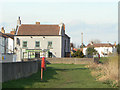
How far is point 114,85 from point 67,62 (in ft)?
110

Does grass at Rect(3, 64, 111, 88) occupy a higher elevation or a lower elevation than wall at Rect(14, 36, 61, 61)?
lower

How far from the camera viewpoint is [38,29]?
57.4m

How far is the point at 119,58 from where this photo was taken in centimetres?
1770

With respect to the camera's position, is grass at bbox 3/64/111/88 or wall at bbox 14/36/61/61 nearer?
grass at bbox 3/64/111/88

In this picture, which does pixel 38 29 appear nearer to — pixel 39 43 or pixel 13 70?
pixel 39 43

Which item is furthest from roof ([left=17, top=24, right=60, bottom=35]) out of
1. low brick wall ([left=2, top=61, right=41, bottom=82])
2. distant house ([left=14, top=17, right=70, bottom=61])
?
low brick wall ([left=2, top=61, right=41, bottom=82])

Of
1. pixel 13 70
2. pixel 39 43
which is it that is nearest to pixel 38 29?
pixel 39 43

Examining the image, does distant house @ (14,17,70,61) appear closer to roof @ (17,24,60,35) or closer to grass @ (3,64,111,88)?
roof @ (17,24,60,35)

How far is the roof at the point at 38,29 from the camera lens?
56.2 meters

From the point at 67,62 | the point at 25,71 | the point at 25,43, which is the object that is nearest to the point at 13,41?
the point at 25,43

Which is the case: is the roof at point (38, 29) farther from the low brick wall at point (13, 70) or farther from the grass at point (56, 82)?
the low brick wall at point (13, 70)

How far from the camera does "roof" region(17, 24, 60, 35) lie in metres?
56.2

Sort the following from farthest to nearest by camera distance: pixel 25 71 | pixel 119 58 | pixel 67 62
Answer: pixel 67 62, pixel 25 71, pixel 119 58

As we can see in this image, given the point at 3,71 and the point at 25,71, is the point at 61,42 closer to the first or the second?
the point at 25,71
